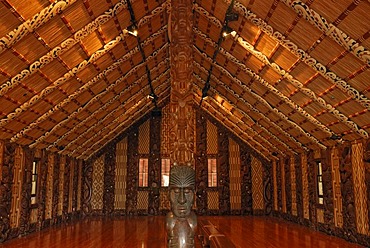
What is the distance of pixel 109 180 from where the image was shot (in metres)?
14.1

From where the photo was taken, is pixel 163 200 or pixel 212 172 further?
pixel 212 172

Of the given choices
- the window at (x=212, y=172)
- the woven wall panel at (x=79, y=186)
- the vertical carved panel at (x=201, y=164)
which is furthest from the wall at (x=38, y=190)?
the window at (x=212, y=172)

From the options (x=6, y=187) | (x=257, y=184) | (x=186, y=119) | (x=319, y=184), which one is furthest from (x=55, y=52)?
(x=257, y=184)

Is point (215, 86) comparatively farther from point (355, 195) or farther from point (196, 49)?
point (355, 195)

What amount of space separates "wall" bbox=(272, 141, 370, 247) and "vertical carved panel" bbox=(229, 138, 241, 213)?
82.3 inches

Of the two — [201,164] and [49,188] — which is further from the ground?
[201,164]

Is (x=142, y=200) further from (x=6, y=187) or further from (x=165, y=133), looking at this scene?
(x=6, y=187)

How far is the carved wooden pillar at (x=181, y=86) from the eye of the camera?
4.62 m

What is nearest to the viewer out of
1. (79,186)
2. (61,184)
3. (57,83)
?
(57,83)

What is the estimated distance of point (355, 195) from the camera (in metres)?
7.78

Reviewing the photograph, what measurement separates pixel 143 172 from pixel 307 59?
380 inches

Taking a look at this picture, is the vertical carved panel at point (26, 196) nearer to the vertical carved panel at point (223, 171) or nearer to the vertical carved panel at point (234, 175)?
the vertical carved panel at point (223, 171)

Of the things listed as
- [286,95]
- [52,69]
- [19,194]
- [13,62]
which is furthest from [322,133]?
[19,194]

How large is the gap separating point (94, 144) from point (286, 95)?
25.1 feet
